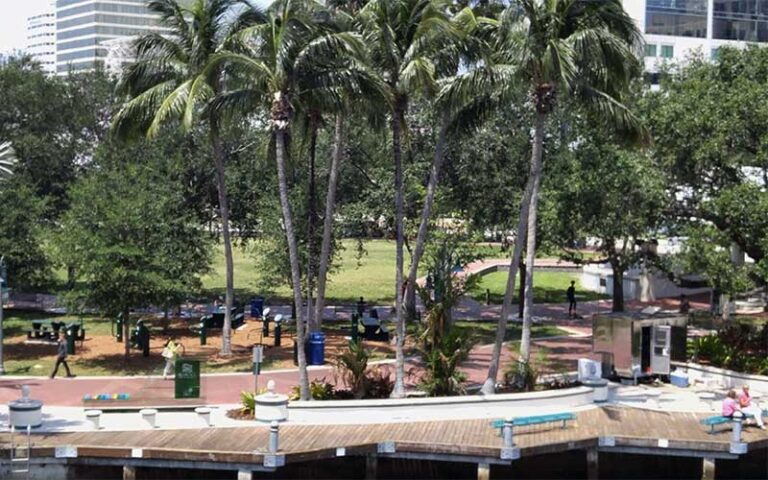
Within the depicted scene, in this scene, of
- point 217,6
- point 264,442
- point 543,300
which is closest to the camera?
point 264,442

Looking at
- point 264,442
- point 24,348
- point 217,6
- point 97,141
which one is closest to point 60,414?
point 264,442

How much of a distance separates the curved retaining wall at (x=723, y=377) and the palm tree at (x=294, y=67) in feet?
37.9

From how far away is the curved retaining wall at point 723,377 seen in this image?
25.6 m

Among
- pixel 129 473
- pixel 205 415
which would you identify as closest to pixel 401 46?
pixel 205 415

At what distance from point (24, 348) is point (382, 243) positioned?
2497 inches

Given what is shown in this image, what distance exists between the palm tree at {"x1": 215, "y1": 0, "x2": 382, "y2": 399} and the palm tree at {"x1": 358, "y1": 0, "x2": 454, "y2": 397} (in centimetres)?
79

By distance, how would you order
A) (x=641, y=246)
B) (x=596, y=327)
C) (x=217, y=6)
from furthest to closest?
1. (x=641, y=246)
2. (x=217, y=6)
3. (x=596, y=327)

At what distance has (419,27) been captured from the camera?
21953 millimetres

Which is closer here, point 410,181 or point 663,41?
point 410,181

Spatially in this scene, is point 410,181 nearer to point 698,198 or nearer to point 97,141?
point 698,198

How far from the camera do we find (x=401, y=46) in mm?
22672

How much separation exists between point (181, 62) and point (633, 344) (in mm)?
16139

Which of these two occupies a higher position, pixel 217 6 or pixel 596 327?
pixel 217 6

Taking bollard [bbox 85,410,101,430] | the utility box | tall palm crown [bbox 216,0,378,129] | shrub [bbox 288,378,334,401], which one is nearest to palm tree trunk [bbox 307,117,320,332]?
tall palm crown [bbox 216,0,378,129]
